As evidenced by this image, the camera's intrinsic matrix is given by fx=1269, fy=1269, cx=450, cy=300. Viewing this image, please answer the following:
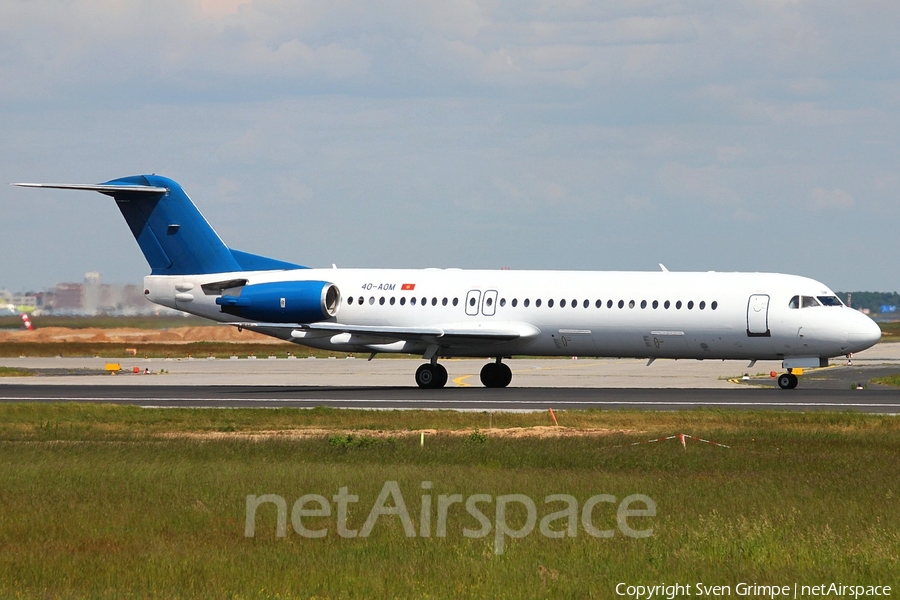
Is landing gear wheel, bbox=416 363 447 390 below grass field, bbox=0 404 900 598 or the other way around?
the other way around

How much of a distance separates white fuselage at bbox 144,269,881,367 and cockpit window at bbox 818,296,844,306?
44 mm

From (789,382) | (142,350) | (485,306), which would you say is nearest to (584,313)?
(485,306)

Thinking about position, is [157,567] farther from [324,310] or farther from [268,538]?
[324,310]

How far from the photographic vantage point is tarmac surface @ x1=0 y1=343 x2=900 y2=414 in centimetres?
3297

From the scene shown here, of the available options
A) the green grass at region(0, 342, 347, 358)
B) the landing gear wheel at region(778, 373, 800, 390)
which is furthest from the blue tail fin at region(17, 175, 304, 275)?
the green grass at region(0, 342, 347, 358)

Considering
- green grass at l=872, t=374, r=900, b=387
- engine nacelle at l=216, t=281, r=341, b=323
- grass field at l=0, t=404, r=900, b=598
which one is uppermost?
engine nacelle at l=216, t=281, r=341, b=323

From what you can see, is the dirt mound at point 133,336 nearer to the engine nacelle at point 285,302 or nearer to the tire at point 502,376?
the engine nacelle at point 285,302

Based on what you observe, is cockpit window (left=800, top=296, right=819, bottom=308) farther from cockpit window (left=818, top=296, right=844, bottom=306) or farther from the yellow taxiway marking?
the yellow taxiway marking

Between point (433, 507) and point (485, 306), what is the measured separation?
25.2m

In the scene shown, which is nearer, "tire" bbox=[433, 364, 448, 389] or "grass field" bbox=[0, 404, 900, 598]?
"grass field" bbox=[0, 404, 900, 598]

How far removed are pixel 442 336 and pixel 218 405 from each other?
8794mm

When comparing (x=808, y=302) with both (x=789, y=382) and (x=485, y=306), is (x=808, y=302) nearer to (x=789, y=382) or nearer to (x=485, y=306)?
(x=789, y=382)

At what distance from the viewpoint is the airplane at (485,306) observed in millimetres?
36750

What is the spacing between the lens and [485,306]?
39.8 m
